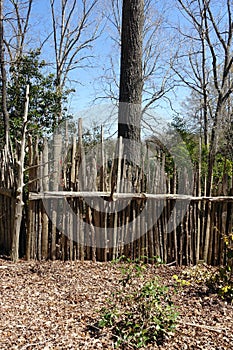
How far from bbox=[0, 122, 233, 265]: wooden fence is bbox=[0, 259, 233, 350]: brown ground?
28cm

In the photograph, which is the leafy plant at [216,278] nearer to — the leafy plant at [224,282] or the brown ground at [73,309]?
the leafy plant at [224,282]

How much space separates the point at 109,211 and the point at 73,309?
1511 mm

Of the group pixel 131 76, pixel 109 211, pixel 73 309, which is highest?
pixel 131 76

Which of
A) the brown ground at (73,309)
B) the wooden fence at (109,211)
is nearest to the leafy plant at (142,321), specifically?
the brown ground at (73,309)

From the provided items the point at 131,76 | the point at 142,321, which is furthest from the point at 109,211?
the point at 131,76

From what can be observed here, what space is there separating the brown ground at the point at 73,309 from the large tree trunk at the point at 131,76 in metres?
2.04

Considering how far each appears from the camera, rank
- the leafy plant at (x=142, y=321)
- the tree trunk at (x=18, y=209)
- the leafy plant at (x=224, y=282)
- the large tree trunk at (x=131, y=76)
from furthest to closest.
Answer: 1. the large tree trunk at (x=131, y=76)
2. the tree trunk at (x=18, y=209)
3. the leafy plant at (x=224, y=282)
4. the leafy plant at (x=142, y=321)

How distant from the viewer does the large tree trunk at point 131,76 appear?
524 centimetres

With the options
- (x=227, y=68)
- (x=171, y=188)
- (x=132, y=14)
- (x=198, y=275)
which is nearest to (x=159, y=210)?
(x=171, y=188)

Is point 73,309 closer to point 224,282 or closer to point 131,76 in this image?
point 224,282

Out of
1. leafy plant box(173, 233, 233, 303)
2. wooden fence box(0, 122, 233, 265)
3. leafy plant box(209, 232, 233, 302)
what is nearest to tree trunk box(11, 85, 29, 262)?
wooden fence box(0, 122, 233, 265)

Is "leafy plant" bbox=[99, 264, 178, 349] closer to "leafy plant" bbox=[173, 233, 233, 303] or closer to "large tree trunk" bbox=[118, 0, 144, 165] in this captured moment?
"leafy plant" bbox=[173, 233, 233, 303]

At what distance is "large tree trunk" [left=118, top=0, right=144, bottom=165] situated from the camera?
5.24m

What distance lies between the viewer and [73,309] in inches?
117
